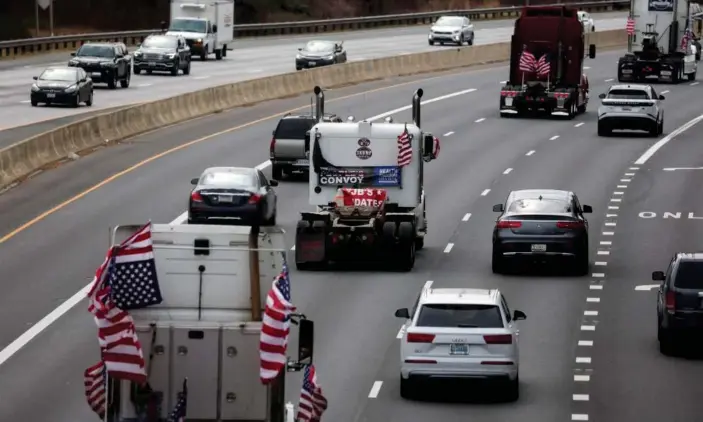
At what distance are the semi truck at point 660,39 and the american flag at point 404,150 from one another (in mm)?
47259

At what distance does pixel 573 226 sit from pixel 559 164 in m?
18.7

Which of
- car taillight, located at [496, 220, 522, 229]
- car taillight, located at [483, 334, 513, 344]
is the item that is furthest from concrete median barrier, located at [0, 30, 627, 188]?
car taillight, located at [483, 334, 513, 344]

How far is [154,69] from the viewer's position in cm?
8300

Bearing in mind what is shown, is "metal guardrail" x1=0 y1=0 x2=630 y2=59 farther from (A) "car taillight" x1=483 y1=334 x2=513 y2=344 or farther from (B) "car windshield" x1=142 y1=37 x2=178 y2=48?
(A) "car taillight" x1=483 y1=334 x2=513 y2=344

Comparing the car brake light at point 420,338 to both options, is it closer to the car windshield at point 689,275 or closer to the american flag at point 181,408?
the car windshield at point 689,275

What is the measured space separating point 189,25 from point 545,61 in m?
28.5

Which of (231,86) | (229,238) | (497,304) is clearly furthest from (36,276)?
(231,86)

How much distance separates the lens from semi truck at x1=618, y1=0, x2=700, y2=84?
84812mm

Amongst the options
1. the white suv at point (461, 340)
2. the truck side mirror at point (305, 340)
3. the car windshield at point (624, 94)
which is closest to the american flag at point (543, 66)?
the car windshield at point (624, 94)

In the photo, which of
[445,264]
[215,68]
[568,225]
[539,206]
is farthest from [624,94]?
[215,68]

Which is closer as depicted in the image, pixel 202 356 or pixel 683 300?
pixel 202 356

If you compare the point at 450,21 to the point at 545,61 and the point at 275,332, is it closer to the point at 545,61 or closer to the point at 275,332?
the point at 545,61

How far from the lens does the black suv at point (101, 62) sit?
245 ft

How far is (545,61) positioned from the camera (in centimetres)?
6819
